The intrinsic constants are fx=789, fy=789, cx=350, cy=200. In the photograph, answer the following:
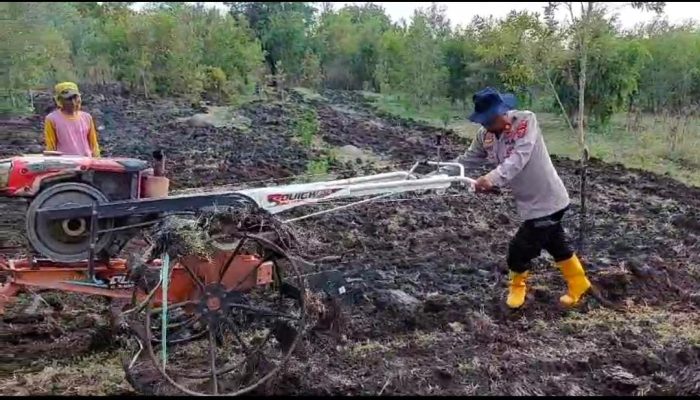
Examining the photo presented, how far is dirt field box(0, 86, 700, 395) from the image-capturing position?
4301mm

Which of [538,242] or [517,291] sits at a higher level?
[538,242]

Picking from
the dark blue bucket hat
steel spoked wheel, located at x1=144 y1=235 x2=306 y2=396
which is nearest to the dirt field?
steel spoked wheel, located at x1=144 y1=235 x2=306 y2=396

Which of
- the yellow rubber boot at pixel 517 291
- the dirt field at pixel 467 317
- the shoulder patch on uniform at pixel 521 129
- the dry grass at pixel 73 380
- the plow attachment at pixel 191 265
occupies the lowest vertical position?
the dry grass at pixel 73 380

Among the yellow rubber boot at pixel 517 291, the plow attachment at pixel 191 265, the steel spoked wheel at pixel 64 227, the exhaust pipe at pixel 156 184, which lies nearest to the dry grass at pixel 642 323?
the yellow rubber boot at pixel 517 291

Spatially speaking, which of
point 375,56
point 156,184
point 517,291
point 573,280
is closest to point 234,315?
point 156,184

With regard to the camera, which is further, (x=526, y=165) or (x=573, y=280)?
(x=573, y=280)

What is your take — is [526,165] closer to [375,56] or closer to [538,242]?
[538,242]

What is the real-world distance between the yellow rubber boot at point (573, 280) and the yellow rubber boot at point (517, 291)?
278mm

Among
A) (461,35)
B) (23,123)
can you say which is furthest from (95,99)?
(461,35)

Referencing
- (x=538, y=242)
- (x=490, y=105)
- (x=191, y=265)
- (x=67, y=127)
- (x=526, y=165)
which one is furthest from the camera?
(x=67, y=127)

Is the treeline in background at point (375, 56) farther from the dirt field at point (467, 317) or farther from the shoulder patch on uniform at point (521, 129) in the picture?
the shoulder patch on uniform at point (521, 129)

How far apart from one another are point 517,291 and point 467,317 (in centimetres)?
47

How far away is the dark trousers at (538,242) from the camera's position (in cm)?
529

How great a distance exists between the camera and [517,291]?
5504 millimetres
